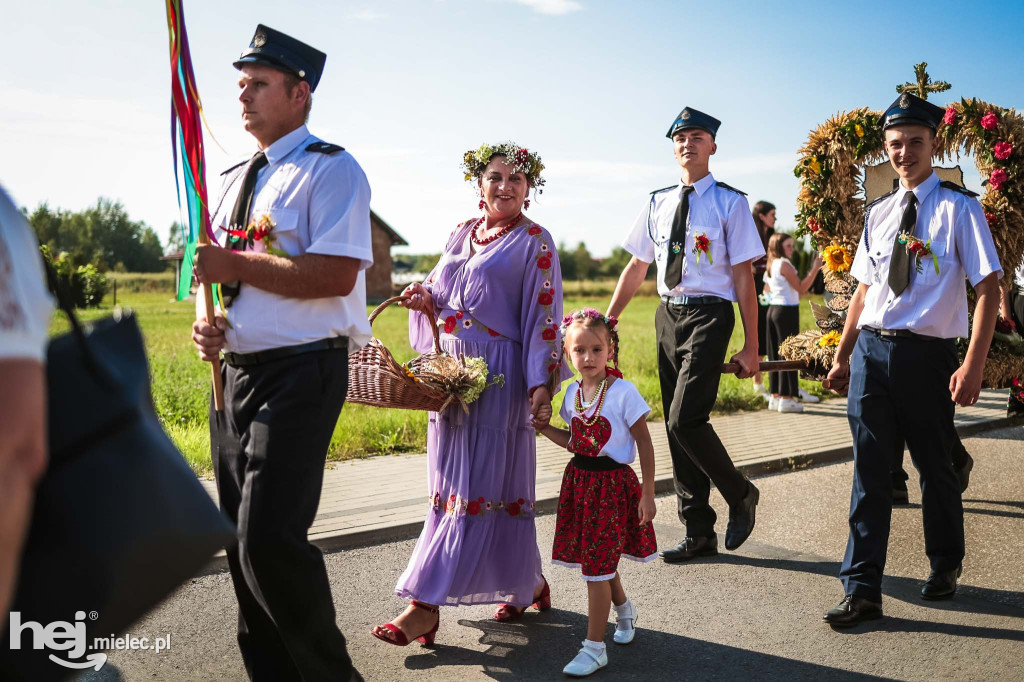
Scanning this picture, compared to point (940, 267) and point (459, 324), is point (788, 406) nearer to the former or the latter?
point (940, 267)

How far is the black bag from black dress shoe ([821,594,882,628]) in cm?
385

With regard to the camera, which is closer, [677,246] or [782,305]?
[677,246]

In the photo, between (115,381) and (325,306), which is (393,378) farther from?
(115,381)

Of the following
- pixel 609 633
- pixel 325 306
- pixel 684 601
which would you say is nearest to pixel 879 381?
pixel 684 601

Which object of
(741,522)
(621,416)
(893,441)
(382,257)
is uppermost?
(382,257)

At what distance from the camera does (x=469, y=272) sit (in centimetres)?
475

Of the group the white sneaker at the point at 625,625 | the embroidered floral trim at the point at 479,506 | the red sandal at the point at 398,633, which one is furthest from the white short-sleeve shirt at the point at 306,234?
the white sneaker at the point at 625,625

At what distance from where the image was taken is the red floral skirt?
4.21 meters

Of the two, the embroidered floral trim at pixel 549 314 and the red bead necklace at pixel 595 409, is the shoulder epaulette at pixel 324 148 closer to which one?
the embroidered floral trim at pixel 549 314

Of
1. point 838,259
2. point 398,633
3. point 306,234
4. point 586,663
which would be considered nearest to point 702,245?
point 838,259

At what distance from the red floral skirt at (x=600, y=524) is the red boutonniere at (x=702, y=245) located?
193 centimetres

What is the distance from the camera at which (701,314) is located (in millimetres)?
5855

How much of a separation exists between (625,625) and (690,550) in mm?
1443

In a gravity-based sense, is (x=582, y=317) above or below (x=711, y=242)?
below
